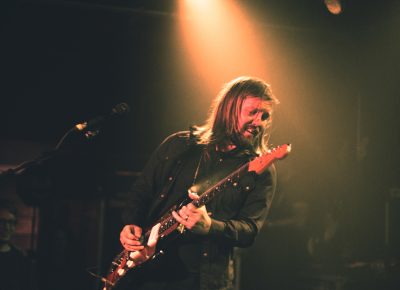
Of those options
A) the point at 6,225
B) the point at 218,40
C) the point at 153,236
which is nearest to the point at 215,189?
the point at 153,236

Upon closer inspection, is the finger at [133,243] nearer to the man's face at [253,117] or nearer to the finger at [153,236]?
the finger at [153,236]

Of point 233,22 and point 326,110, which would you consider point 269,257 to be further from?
point 233,22

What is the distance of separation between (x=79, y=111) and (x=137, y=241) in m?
2.99

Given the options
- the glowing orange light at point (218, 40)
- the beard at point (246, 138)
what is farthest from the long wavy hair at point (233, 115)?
the glowing orange light at point (218, 40)

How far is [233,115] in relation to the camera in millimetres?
2748

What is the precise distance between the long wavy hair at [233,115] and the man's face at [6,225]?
8.11 feet

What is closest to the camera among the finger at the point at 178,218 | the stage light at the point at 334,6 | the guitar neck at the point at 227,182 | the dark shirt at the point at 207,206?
the finger at the point at 178,218

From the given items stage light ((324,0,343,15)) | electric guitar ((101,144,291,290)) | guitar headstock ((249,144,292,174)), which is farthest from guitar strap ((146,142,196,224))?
stage light ((324,0,343,15))

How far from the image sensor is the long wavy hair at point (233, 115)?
2707mm

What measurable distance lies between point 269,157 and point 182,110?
314 centimetres

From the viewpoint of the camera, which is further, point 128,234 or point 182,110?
point 182,110

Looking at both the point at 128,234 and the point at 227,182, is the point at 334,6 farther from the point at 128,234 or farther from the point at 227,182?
the point at 128,234

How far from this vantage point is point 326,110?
500 cm

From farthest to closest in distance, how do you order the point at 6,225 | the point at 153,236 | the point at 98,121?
1. the point at 6,225
2. the point at 98,121
3. the point at 153,236
